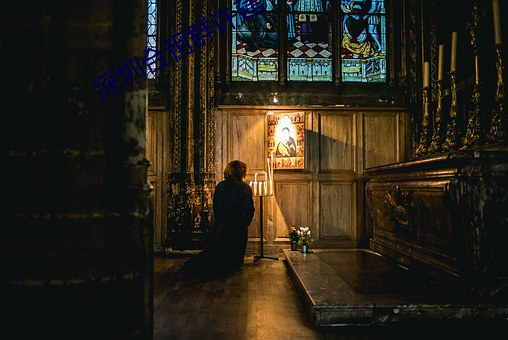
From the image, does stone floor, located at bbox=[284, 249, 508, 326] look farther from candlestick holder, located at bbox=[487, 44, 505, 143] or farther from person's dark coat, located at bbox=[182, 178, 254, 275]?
candlestick holder, located at bbox=[487, 44, 505, 143]

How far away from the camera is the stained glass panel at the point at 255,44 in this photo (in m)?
6.96

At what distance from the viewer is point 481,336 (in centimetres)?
255

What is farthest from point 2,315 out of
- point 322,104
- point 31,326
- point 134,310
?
point 322,104

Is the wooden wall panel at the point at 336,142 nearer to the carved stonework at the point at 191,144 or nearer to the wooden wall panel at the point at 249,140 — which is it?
the wooden wall panel at the point at 249,140

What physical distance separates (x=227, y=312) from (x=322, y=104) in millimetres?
4548

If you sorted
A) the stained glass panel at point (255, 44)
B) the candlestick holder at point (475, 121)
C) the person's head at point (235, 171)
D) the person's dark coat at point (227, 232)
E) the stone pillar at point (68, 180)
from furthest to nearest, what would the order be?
the stained glass panel at point (255, 44), the person's head at point (235, 171), the person's dark coat at point (227, 232), the candlestick holder at point (475, 121), the stone pillar at point (68, 180)

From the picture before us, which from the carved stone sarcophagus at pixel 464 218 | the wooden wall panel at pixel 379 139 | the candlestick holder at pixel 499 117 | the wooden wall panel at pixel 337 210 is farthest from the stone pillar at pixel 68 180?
the wooden wall panel at pixel 379 139

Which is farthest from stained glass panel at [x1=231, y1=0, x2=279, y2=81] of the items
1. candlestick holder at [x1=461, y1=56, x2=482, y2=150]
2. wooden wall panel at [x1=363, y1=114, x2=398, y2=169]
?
candlestick holder at [x1=461, y1=56, x2=482, y2=150]

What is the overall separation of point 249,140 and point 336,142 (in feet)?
4.91

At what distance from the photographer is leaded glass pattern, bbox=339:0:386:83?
23.3ft

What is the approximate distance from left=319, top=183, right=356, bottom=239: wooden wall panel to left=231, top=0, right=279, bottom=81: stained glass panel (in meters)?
2.20

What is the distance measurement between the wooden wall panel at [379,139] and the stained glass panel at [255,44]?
1859 millimetres

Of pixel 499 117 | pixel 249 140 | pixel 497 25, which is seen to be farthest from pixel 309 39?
pixel 499 117

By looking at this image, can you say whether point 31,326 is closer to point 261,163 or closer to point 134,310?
point 134,310
